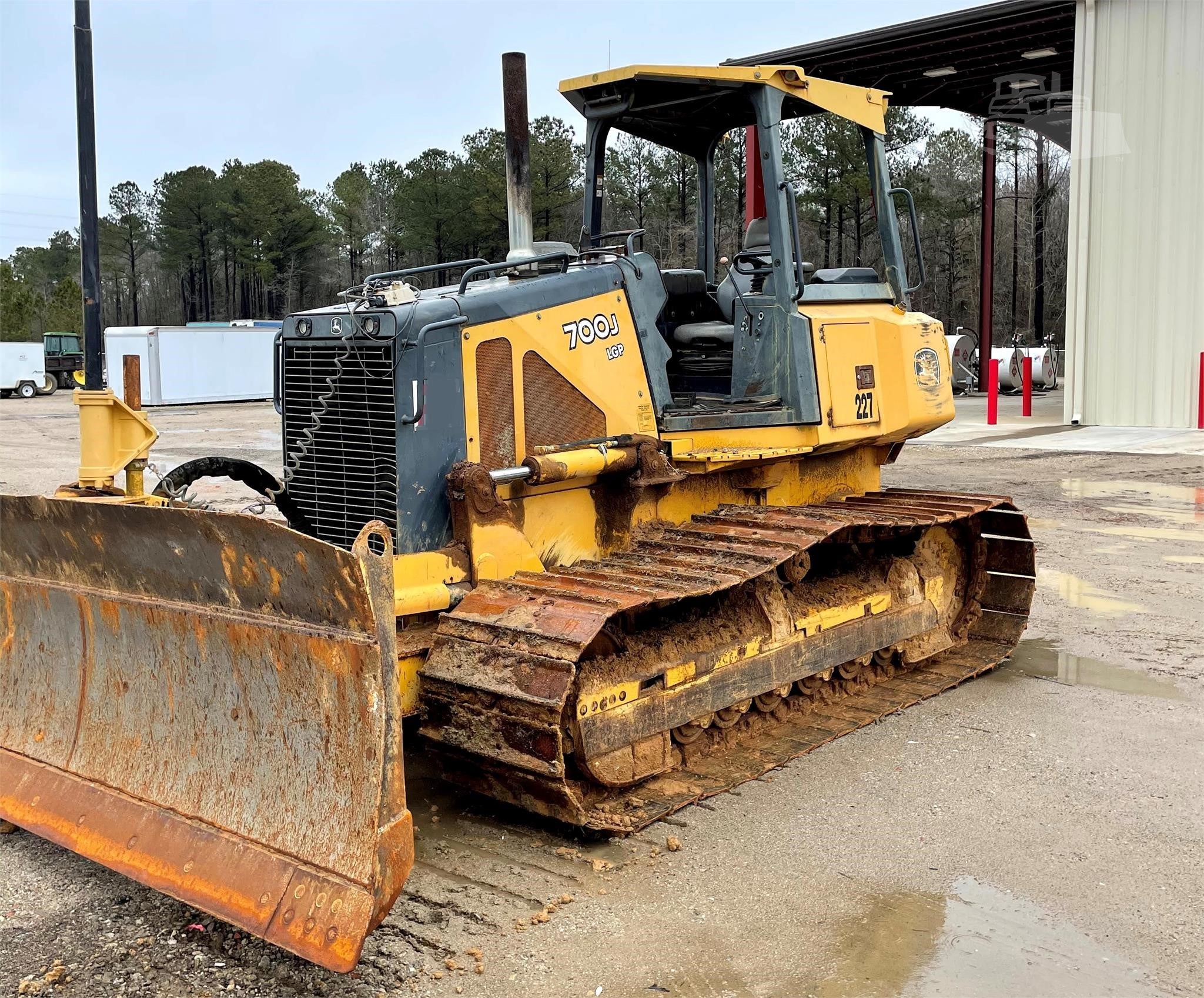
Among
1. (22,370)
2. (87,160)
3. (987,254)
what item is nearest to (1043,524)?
(87,160)

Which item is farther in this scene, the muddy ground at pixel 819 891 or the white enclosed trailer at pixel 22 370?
the white enclosed trailer at pixel 22 370

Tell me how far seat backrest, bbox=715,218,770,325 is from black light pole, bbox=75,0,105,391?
16.8 feet

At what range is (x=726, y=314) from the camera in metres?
6.46

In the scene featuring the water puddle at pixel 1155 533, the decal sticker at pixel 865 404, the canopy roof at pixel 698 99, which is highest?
the canopy roof at pixel 698 99

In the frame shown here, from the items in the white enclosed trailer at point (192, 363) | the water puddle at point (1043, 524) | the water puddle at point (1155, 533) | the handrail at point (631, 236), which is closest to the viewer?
the handrail at point (631, 236)

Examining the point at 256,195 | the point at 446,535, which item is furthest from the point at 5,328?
the point at 446,535

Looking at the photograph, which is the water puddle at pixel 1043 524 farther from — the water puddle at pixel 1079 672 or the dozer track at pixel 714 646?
the dozer track at pixel 714 646

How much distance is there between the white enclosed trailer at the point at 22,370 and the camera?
132 feet

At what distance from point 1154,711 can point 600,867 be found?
124 inches

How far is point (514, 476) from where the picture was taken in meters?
5.13

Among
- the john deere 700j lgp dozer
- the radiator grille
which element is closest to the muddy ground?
the john deere 700j lgp dozer

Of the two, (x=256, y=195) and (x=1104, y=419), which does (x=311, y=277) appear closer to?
(x=256, y=195)

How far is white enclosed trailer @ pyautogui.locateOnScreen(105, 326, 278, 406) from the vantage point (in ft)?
116

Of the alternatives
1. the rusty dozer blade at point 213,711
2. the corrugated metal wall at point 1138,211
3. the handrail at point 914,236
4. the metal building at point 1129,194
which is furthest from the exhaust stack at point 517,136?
the corrugated metal wall at point 1138,211
